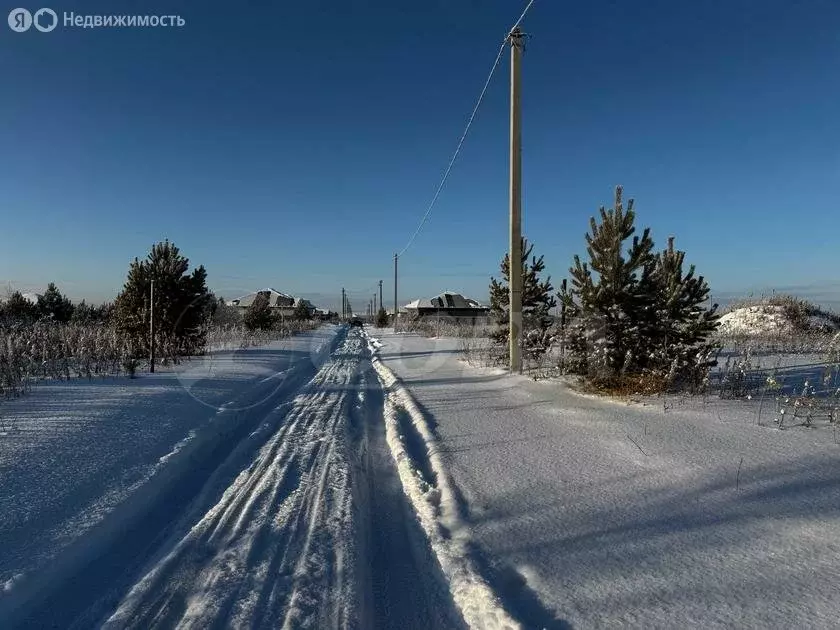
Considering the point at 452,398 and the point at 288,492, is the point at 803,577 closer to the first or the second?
the point at 288,492

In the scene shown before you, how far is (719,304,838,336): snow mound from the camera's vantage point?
826 inches

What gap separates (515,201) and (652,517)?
8.86 meters

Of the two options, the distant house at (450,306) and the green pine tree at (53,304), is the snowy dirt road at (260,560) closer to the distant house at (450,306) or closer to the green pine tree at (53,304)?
the green pine tree at (53,304)

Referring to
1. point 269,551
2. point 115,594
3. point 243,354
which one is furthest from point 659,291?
point 243,354

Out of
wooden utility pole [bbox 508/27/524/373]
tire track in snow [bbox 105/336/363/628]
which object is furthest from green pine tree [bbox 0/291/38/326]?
tire track in snow [bbox 105/336/363/628]

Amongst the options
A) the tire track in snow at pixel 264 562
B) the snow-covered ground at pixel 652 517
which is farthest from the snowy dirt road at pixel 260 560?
the snow-covered ground at pixel 652 517

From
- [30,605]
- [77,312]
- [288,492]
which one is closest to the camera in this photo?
[30,605]

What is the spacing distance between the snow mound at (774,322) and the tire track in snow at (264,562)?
2154 cm

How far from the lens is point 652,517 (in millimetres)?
3793

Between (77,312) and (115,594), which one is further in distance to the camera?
(77,312)

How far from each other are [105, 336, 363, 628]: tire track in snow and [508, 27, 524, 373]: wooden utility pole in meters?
6.96

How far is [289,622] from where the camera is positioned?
273 cm

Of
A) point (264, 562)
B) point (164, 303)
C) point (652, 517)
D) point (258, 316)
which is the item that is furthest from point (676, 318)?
point (258, 316)

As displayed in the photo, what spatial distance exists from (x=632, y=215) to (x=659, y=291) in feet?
4.63
